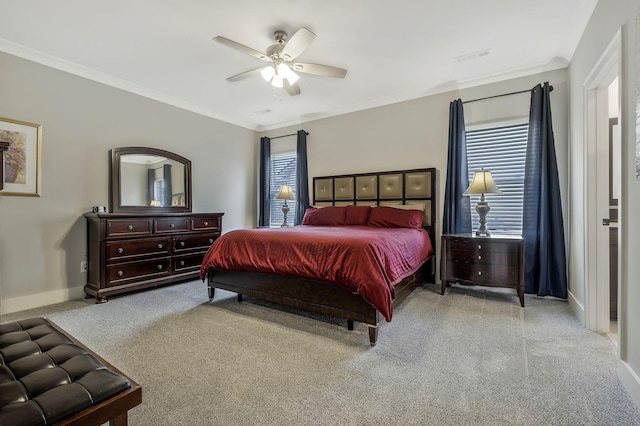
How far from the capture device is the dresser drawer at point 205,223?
4.45 metres

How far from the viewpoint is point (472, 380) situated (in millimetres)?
1825

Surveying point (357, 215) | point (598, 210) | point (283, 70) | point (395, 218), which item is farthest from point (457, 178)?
point (283, 70)

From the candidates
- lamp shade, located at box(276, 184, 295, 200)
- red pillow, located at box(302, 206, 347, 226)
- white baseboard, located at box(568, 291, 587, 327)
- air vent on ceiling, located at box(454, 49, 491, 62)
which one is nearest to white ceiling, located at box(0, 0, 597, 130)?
air vent on ceiling, located at box(454, 49, 491, 62)

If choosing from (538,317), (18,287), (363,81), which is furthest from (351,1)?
(18,287)

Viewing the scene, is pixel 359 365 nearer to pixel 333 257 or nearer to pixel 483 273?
pixel 333 257

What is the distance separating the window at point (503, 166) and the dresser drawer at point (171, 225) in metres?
4.08

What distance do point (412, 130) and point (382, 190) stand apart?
101 cm

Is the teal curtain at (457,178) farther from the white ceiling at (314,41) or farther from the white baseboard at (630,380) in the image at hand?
the white baseboard at (630,380)

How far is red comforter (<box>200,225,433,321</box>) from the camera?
2.29 m

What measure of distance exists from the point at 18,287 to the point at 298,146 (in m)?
4.27

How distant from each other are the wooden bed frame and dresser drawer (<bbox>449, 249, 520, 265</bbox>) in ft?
1.69

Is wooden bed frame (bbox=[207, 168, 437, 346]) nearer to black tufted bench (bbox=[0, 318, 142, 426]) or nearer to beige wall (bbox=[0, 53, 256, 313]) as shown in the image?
black tufted bench (bbox=[0, 318, 142, 426])

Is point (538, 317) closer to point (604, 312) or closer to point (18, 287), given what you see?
point (604, 312)

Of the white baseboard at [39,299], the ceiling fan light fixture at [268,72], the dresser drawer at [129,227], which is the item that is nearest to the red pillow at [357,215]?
the ceiling fan light fixture at [268,72]
